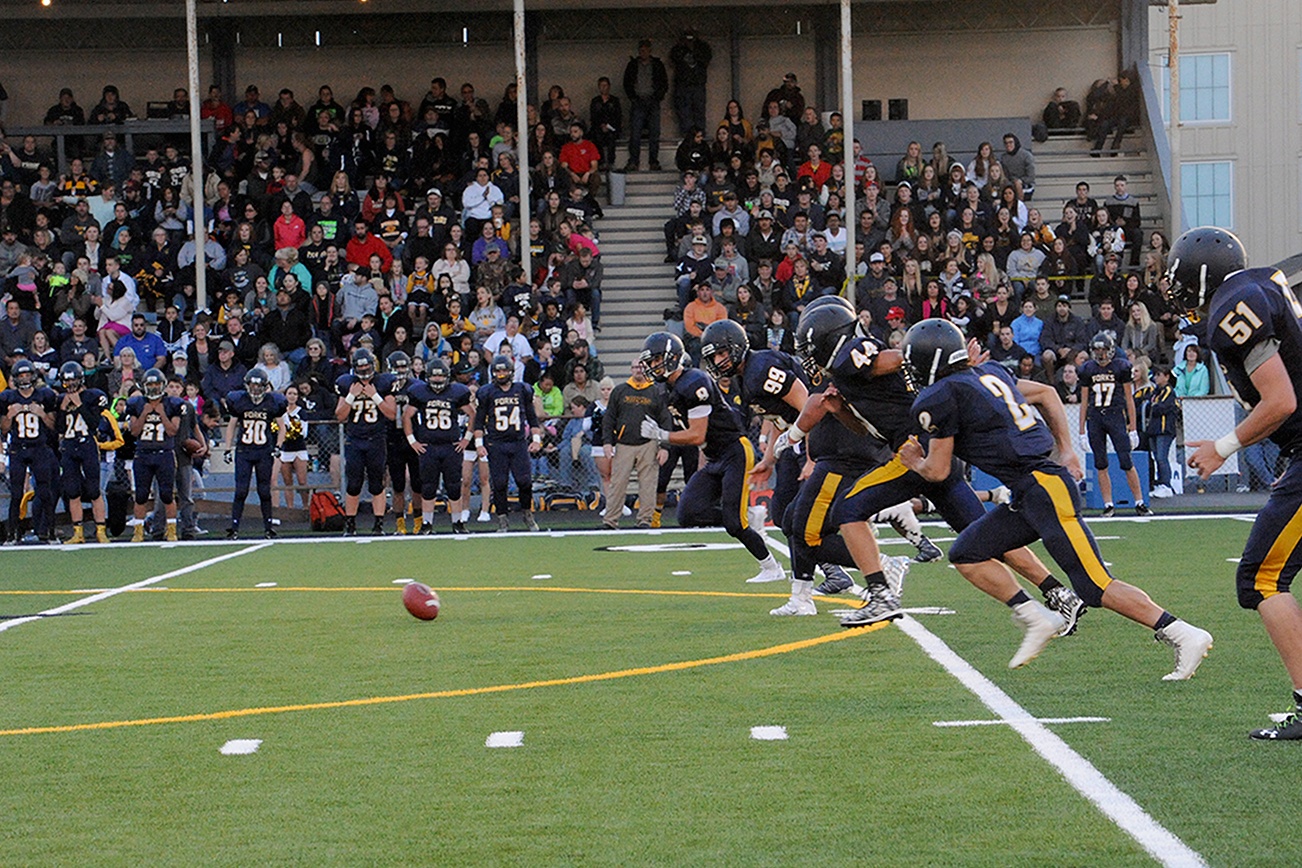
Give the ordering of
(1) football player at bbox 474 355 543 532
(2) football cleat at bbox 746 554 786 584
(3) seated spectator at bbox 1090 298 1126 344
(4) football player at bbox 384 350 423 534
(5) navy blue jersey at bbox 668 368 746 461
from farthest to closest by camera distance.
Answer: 1. (3) seated spectator at bbox 1090 298 1126 344
2. (4) football player at bbox 384 350 423 534
3. (1) football player at bbox 474 355 543 532
4. (2) football cleat at bbox 746 554 786 584
5. (5) navy blue jersey at bbox 668 368 746 461

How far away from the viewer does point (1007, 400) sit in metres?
7.46

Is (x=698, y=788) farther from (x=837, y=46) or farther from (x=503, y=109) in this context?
(x=837, y=46)

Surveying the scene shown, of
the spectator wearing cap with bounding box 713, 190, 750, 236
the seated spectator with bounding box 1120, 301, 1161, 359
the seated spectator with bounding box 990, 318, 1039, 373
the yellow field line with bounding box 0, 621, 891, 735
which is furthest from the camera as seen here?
the spectator wearing cap with bounding box 713, 190, 750, 236

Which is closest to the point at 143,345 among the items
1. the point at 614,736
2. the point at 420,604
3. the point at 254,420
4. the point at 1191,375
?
the point at 254,420

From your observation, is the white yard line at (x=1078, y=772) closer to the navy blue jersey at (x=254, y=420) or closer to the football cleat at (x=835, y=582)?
the football cleat at (x=835, y=582)

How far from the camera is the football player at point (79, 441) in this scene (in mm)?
18109

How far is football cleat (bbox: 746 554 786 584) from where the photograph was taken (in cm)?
1177

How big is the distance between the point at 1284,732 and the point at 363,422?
1365cm

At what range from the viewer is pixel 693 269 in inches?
907

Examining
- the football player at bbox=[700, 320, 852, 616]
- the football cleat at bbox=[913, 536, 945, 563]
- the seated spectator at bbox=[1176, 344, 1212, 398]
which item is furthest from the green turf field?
the seated spectator at bbox=[1176, 344, 1212, 398]

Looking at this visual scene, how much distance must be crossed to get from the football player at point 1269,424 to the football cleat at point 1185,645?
0.84 metres

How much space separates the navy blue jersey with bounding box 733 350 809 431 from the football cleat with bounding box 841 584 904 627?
1.55 meters

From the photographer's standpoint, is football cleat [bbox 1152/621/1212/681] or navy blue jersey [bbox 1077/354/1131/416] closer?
football cleat [bbox 1152/621/1212/681]

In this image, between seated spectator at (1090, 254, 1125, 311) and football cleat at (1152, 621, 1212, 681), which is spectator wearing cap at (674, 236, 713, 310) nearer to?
→ seated spectator at (1090, 254, 1125, 311)
